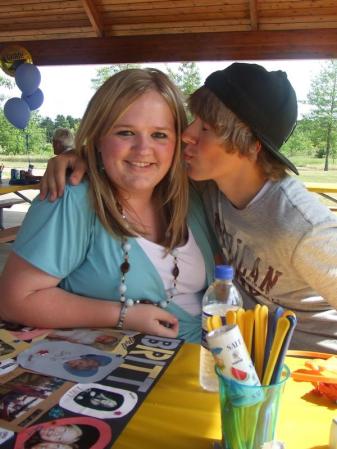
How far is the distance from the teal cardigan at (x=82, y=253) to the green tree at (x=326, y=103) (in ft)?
27.2

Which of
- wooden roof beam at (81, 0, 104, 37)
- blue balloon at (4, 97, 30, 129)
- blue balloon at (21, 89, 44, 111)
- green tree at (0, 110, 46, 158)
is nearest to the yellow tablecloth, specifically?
wooden roof beam at (81, 0, 104, 37)

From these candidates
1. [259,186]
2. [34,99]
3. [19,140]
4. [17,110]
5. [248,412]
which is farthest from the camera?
[19,140]

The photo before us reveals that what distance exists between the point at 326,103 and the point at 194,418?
9492 mm

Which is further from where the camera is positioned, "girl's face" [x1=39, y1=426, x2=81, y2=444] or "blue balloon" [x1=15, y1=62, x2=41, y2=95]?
"blue balloon" [x1=15, y1=62, x2=41, y2=95]

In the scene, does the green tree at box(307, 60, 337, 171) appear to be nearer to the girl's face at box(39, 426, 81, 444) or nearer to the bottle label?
the bottle label

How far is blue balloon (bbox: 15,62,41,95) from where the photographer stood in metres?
5.70

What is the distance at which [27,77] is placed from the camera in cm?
570

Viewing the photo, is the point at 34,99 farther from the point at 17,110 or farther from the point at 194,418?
the point at 194,418

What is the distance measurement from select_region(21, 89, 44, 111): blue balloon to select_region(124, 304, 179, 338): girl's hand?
5.73 metres

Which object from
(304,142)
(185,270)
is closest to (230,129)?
(185,270)

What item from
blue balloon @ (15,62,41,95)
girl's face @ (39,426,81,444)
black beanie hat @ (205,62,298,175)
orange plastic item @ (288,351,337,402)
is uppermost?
blue balloon @ (15,62,41,95)

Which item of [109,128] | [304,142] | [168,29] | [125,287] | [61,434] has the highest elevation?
[168,29]

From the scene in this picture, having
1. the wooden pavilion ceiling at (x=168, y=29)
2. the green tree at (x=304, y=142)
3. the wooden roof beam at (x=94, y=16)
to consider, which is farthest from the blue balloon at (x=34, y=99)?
the green tree at (x=304, y=142)

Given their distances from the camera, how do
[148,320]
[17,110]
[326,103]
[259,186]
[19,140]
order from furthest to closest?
[19,140] < [326,103] < [17,110] < [259,186] < [148,320]
